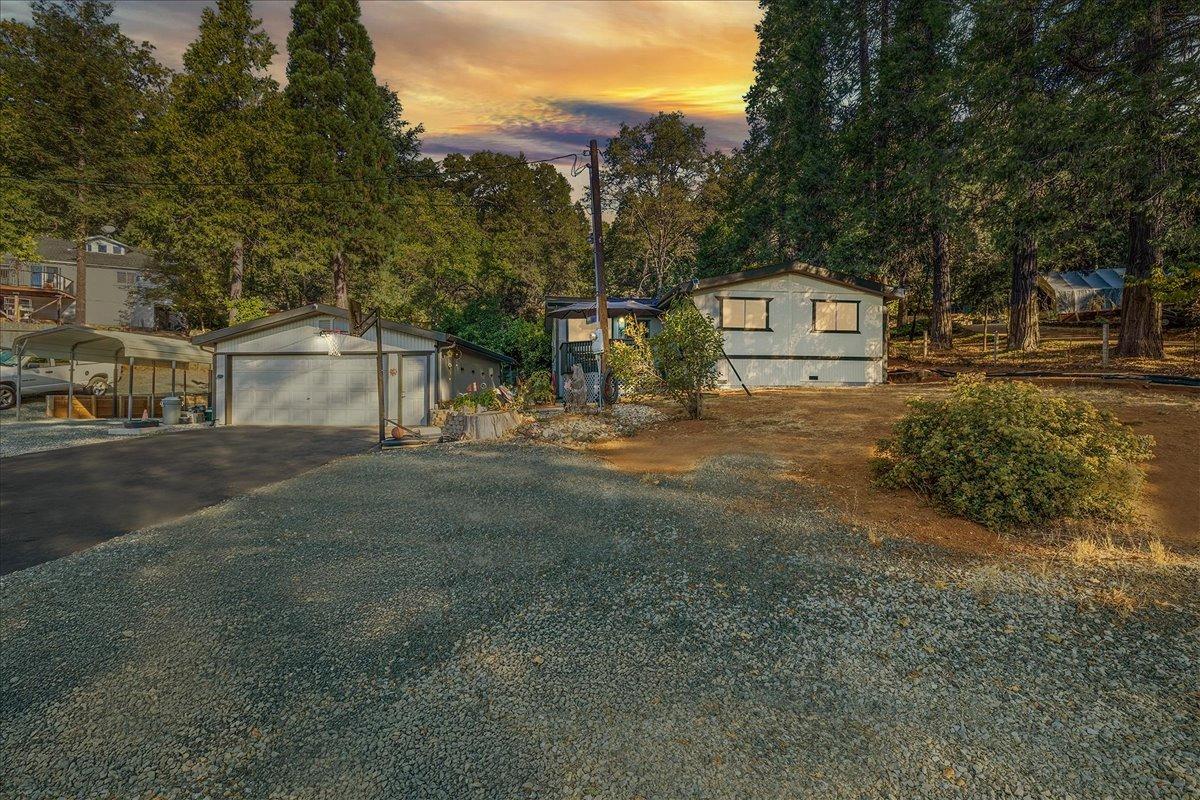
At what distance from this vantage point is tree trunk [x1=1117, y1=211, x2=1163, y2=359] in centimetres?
1288

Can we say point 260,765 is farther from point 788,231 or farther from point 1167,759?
point 788,231

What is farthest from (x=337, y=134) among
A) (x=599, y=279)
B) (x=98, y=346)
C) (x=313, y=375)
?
(x=599, y=279)

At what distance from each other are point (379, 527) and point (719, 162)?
129 ft

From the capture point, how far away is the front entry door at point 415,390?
1650 centimetres

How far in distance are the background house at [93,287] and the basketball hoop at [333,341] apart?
2530 centimetres

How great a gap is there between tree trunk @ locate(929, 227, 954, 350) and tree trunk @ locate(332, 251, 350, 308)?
28.2 meters

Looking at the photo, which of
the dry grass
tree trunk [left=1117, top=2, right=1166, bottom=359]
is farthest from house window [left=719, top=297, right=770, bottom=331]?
the dry grass

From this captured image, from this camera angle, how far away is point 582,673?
3006 mm

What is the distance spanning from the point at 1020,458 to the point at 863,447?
295cm

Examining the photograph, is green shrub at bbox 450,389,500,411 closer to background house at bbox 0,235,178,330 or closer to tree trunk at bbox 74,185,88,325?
tree trunk at bbox 74,185,88,325

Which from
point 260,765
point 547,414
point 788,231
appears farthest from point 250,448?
point 788,231

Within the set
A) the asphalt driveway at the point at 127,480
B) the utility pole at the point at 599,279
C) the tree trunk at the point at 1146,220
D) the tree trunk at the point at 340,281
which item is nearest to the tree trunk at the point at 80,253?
the tree trunk at the point at 340,281

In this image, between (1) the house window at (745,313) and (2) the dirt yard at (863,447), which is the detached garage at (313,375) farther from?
(1) the house window at (745,313)

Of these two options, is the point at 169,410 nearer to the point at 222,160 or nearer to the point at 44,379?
the point at 44,379
